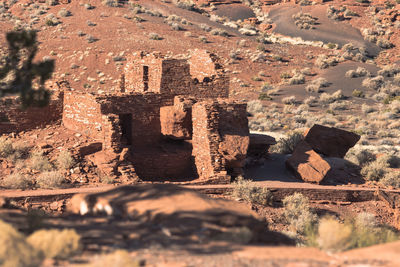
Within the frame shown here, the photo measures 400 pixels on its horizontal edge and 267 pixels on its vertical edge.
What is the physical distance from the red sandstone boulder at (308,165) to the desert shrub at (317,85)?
23.8 m

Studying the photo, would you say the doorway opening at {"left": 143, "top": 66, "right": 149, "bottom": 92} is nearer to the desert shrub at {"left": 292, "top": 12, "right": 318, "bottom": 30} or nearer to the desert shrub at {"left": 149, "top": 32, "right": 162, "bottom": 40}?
the desert shrub at {"left": 149, "top": 32, "right": 162, "bottom": 40}

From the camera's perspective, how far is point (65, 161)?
1752 cm

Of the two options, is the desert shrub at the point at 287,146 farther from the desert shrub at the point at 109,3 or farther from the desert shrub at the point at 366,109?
the desert shrub at the point at 109,3

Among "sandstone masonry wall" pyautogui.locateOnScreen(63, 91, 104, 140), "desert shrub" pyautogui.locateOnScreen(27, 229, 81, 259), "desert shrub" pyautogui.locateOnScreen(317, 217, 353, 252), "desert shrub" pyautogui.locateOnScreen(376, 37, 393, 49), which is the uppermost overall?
"desert shrub" pyautogui.locateOnScreen(27, 229, 81, 259)

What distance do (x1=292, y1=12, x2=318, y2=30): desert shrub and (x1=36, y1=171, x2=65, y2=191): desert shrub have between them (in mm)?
53143

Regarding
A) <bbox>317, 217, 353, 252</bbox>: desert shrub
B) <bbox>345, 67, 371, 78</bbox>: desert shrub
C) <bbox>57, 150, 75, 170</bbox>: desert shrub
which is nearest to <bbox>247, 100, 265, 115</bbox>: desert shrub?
<bbox>345, 67, 371, 78</bbox>: desert shrub

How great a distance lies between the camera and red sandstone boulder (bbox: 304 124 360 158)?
A: 2211cm

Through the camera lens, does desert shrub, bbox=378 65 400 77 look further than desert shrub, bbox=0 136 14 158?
Yes

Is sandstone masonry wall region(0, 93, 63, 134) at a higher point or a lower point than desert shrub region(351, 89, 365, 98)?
higher

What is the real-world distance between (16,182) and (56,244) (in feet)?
30.7

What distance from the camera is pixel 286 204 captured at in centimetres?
1755

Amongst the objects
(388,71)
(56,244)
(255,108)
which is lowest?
(255,108)

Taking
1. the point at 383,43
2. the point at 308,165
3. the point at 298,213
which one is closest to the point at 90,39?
the point at 308,165

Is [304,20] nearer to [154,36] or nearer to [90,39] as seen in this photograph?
[154,36]
